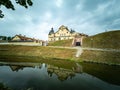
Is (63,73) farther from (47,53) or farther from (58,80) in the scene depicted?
(47,53)

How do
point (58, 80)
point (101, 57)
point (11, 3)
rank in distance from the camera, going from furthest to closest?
point (101, 57) < point (58, 80) < point (11, 3)

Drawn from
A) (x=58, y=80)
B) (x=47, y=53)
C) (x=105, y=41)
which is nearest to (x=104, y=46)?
(x=105, y=41)

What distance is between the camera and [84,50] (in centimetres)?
6788

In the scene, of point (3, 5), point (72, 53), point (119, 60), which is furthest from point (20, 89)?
point (72, 53)

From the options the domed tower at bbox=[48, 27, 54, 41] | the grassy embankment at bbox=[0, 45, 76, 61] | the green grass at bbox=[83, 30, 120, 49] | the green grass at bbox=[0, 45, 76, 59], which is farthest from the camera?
the domed tower at bbox=[48, 27, 54, 41]

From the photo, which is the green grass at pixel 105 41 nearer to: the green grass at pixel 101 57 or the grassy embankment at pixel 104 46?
the grassy embankment at pixel 104 46

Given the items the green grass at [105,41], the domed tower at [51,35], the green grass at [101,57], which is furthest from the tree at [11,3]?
the domed tower at [51,35]

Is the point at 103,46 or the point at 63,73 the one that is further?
the point at 103,46

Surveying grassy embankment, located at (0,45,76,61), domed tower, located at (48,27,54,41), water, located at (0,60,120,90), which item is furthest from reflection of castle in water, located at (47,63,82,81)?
domed tower, located at (48,27,54,41)

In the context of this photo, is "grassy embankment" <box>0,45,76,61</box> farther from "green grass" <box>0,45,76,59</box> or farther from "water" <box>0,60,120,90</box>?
"water" <box>0,60,120,90</box>

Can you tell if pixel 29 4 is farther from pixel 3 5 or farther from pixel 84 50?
pixel 84 50

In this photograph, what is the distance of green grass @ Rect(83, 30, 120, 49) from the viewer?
73.9 meters

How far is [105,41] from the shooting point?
79062mm

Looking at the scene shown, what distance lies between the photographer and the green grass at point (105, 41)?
73912 millimetres
